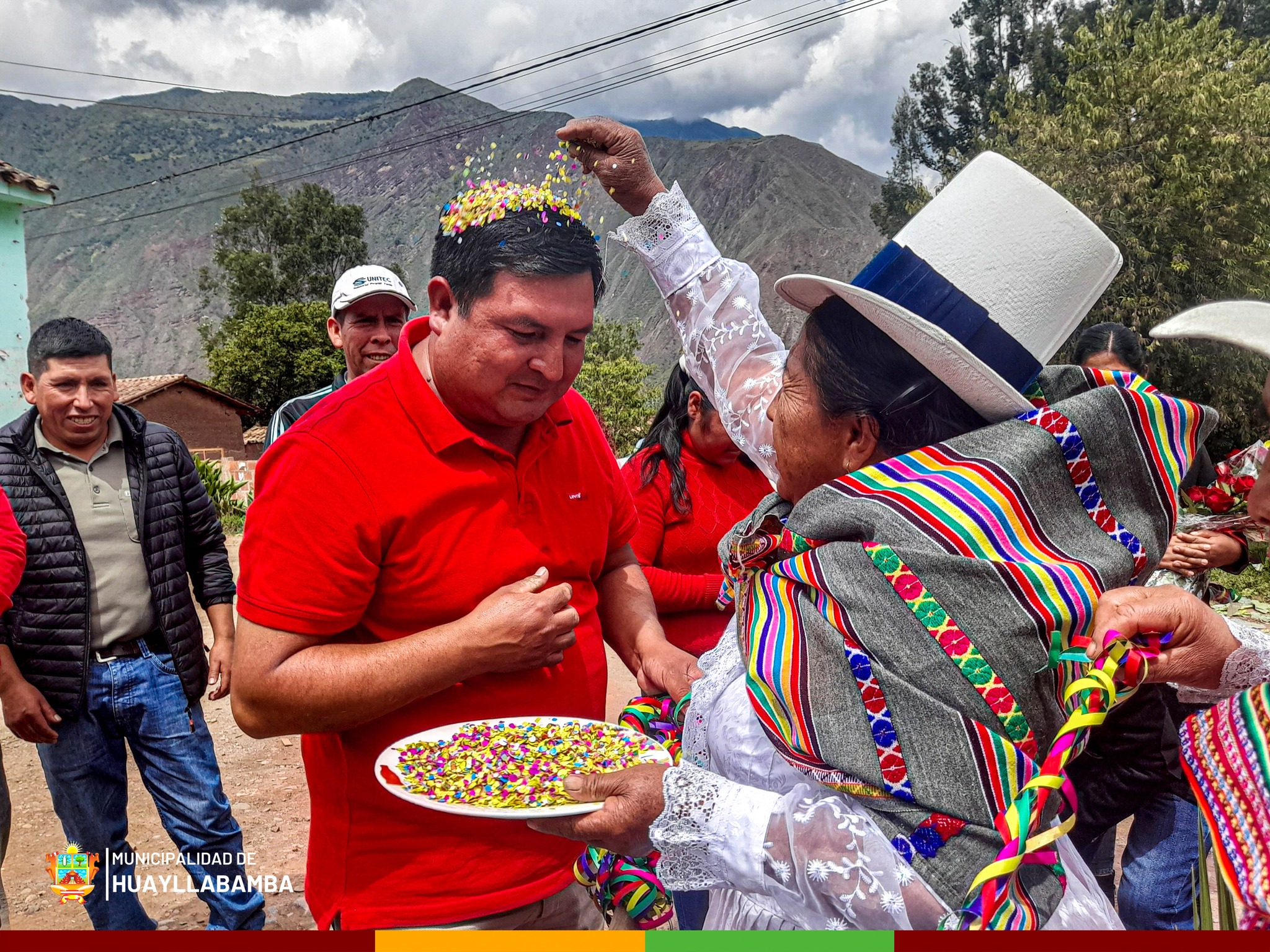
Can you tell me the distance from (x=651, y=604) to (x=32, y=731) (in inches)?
99.2

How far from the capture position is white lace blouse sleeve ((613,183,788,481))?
2.25m

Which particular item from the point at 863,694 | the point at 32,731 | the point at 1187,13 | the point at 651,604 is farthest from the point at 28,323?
the point at 1187,13

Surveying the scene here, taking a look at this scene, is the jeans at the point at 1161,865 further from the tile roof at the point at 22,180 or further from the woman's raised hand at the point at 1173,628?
the tile roof at the point at 22,180

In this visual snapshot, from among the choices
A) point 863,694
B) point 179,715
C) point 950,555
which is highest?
point 950,555

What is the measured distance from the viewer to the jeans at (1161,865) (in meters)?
2.64

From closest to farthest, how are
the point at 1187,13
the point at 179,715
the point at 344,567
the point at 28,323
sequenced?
→ the point at 344,567 → the point at 179,715 → the point at 28,323 → the point at 1187,13

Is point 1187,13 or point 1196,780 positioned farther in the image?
point 1187,13

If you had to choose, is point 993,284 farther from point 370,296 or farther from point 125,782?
point 125,782

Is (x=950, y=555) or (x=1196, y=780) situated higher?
(x=950, y=555)

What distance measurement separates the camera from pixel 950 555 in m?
1.20

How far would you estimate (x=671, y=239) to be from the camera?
90.4 inches

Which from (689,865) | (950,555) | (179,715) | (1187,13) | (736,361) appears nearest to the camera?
(950,555)

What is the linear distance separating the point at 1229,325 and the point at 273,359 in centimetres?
4174

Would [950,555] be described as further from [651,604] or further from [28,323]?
[28,323]
